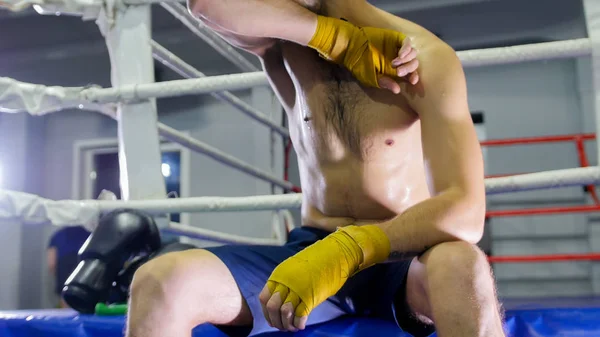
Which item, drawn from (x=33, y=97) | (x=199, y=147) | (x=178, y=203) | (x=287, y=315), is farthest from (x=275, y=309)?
(x=199, y=147)

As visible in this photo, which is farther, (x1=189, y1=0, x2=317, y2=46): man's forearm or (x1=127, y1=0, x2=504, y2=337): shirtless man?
(x1=189, y1=0, x2=317, y2=46): man's forearm

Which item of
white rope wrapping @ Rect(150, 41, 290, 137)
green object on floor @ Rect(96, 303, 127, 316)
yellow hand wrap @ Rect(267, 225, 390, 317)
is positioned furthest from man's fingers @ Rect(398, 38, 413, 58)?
white rope wrapping @ Rect(150, 41, 290, 137)

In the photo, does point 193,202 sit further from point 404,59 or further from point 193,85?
point 404,59

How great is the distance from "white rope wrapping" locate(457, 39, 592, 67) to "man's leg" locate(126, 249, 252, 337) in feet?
2.79

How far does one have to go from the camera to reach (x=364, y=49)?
1032 millimetres

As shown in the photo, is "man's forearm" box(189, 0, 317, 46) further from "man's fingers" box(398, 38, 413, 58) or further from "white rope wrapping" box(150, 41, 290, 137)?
"white rope wrapping" box(150, 41, 290, 137)

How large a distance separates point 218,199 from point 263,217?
2.50 meters

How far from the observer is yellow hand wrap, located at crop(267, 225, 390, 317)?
2.40 feet

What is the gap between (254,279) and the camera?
3.03 ft

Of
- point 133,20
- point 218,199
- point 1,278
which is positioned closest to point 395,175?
point 218,199

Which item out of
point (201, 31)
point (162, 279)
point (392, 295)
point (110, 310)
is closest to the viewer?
point (162, 279)

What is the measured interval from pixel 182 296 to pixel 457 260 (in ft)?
1.29

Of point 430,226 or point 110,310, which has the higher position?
point 430,226

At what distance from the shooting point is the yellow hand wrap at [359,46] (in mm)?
1026
